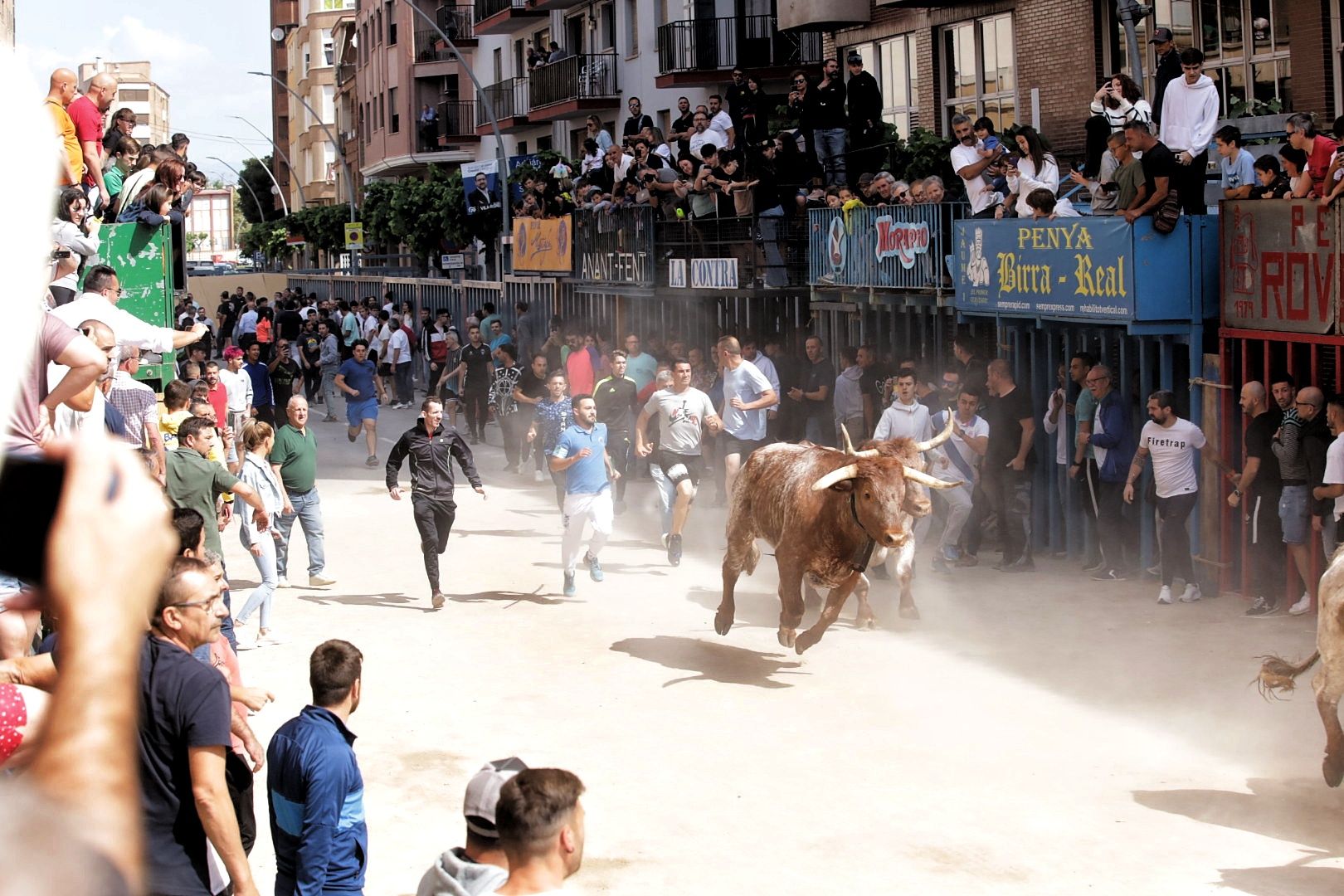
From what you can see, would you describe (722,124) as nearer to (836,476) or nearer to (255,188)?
(836,476)

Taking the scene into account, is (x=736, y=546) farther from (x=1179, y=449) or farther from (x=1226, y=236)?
(x=1226, y=236)

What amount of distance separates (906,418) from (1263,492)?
3.25m

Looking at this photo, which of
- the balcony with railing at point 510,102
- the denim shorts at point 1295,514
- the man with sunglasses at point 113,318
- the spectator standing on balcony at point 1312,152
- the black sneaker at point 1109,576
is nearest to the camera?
the man with sunglasses at point 113,318

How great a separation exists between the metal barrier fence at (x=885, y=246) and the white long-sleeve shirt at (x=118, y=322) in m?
8.82

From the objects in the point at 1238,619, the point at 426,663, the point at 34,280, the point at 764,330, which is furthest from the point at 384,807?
the point at 764,330

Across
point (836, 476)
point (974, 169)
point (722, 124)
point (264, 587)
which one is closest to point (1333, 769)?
point (836, 476)

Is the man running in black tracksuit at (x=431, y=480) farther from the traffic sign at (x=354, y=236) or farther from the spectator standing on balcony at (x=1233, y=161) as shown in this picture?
the traffic sign at (x=354, y=236)

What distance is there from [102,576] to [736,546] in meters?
11.2

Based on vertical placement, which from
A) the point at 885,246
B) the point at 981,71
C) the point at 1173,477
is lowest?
the point at 1173,477

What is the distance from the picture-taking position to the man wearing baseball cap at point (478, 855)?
4094mm

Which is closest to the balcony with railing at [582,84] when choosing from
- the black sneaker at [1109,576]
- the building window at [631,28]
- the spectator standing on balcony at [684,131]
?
the building window at [631,28]

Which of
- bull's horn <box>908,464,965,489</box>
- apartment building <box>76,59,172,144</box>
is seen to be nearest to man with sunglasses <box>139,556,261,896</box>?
bull's horn <box>908,464,965,489</box>

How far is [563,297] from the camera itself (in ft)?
97.7

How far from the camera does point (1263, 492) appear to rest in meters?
12.6
